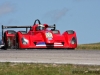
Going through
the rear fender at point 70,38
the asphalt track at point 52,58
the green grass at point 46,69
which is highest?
the rear fender at point 70,38

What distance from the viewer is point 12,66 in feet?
36.0

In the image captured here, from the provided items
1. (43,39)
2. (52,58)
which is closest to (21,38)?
(43,39)

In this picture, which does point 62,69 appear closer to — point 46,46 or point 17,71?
point 17,71

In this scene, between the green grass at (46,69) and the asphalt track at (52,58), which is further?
the asphalt track at (52,58)

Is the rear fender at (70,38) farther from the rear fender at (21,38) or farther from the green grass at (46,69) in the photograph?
the green grass at (46,69)

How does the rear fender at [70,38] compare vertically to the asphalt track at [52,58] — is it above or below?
above

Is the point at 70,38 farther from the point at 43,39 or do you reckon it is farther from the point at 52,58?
the point at 52,58

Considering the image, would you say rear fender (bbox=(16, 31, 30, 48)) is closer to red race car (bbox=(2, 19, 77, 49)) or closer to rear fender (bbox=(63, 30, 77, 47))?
red race car (bbox=(2, 19, 77, 49))

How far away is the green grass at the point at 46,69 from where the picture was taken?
989 centimetres

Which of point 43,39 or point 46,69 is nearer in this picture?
point 46,69

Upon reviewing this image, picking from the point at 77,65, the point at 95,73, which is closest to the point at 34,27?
the point at 77,65

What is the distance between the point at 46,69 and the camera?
1038 cm

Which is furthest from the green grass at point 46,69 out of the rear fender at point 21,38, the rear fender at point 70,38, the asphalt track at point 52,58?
the rear fender at point 70,38

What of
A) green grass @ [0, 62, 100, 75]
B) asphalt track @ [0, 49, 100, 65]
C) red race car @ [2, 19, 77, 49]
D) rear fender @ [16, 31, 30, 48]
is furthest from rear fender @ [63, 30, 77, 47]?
green grass @ [0, 62, 100, 75]
